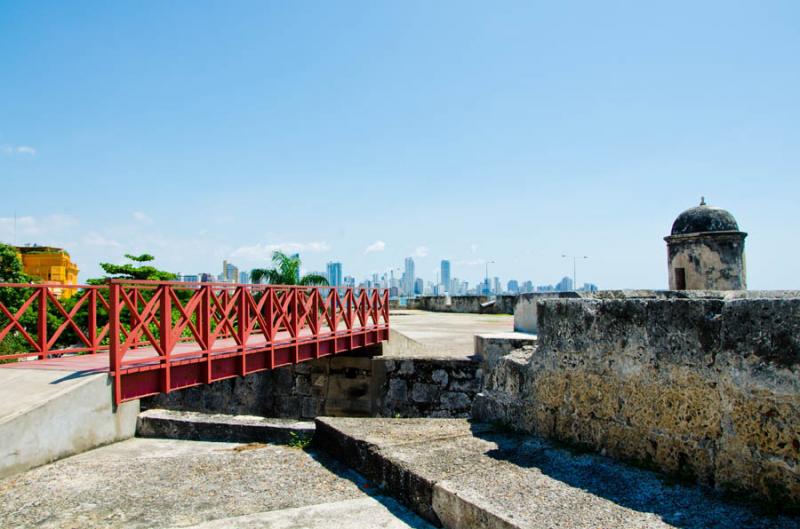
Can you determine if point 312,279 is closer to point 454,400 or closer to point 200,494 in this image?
point 454,400

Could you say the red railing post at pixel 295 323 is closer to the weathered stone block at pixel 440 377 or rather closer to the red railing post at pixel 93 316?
the weathered stone block at pixel 440 377

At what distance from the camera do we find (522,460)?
3164mm

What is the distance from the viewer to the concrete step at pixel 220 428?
4.89m

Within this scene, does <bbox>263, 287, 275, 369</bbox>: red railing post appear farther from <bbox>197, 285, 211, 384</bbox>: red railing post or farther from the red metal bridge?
<bbox>197, 285, 211, 384</bbox>: red railing post

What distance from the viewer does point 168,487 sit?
11.9 ft

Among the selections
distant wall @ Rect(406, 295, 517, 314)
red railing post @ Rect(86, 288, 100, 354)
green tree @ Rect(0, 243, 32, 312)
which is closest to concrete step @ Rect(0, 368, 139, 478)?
red railing post @ Rect(86, 288, 100, 354)

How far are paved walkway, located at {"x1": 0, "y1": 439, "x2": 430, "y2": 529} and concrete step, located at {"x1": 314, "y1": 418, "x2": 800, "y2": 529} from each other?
0.60 feet

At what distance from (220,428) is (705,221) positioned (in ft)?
51.3

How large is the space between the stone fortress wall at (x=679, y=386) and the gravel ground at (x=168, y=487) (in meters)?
1.45

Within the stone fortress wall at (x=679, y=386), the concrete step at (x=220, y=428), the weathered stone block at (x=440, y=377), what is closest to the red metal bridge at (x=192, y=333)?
the concrete step at (x=220, y=428)

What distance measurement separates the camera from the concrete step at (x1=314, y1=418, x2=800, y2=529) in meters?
2.31

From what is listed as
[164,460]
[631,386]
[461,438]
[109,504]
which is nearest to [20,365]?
[164,460]

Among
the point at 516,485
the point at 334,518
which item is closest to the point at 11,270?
the point at 334,518

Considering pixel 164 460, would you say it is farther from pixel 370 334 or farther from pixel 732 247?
pixel 732 247
